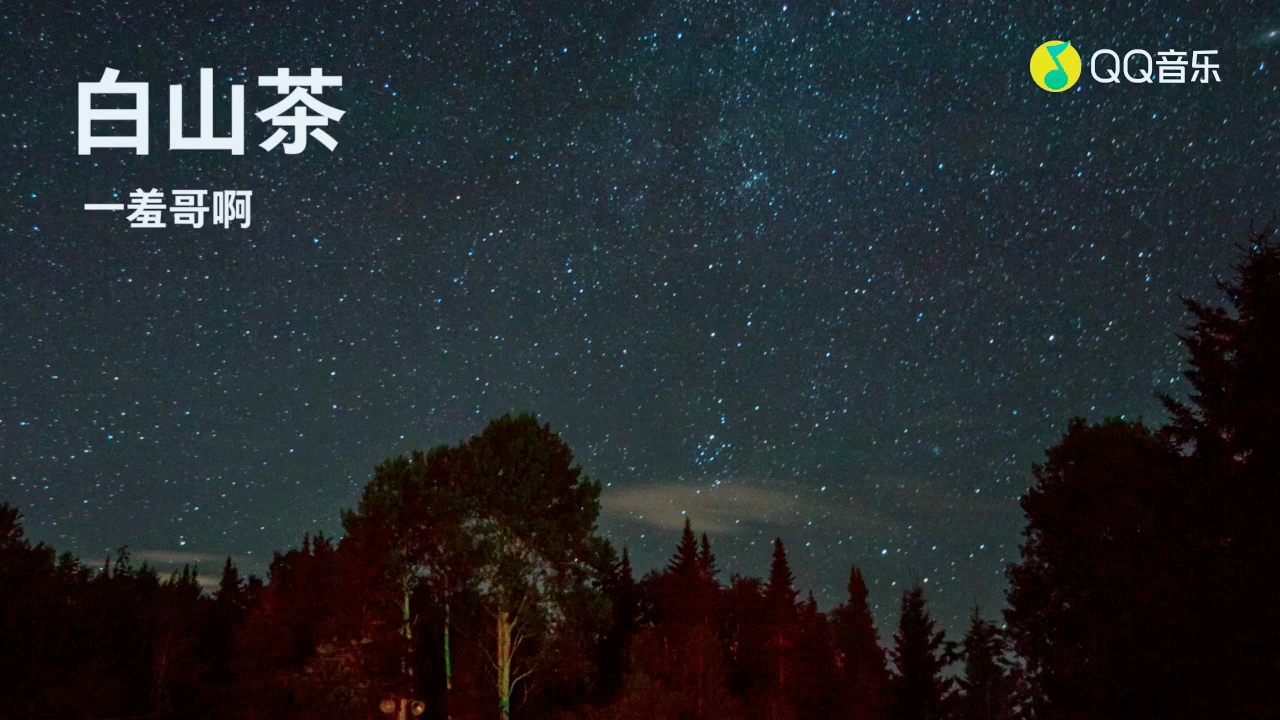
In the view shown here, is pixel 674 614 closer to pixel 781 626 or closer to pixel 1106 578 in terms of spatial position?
pixel 781 626

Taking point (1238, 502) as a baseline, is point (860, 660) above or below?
below

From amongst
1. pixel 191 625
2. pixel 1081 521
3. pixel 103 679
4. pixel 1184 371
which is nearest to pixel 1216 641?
pixel 1184 371

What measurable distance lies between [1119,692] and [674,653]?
18.6 metres

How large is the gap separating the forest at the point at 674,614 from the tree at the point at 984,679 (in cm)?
36

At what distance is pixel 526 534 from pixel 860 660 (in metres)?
28.1

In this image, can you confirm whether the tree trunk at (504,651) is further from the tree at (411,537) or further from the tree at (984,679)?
the tree at (984,679)

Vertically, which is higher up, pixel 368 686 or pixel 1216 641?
pixel 1216 641

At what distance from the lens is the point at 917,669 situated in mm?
53344

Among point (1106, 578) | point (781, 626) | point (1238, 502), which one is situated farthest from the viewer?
point (781, 626)

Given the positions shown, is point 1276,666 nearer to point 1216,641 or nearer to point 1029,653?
point 1216,641

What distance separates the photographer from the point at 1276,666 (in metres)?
14.9

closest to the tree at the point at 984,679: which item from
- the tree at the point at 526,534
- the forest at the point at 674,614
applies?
the forest at the point at 674,614

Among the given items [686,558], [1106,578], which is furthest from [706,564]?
[1106,578]

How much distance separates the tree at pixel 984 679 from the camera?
38912mm
